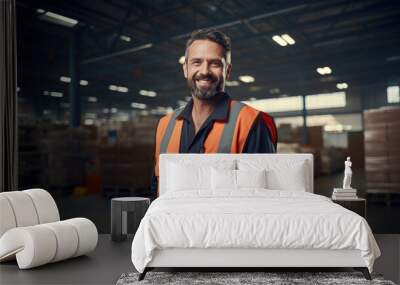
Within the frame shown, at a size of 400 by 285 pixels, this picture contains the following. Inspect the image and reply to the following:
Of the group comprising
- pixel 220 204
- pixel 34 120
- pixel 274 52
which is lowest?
pixel 220 204

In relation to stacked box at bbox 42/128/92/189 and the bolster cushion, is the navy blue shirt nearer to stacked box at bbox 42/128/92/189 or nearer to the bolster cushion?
stacked box at bbox 42/128/92/189

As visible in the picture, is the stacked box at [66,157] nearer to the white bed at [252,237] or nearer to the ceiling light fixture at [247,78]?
the ceiling light fixture at [247,78]

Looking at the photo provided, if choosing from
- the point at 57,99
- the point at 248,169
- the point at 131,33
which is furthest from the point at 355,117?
the point at 57,99

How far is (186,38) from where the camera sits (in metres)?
5.67

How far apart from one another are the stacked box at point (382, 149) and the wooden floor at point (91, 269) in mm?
1194

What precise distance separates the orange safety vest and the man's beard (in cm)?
22

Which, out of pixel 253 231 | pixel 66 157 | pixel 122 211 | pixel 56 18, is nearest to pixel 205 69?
pixel 122 211

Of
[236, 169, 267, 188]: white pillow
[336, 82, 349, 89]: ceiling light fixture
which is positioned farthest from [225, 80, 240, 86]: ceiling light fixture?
[236, 169, 267, 188]: white pillow

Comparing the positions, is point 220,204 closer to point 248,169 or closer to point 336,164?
point 248,169

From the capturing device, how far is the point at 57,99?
19.6 feet

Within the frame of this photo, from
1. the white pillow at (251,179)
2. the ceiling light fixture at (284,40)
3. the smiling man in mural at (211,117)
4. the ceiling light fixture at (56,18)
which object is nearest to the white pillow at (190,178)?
the white pillow at (251,179)

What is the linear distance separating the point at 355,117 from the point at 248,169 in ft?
5.53

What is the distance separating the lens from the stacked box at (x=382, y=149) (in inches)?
219

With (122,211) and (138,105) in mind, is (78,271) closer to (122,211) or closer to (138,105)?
(122,211)
